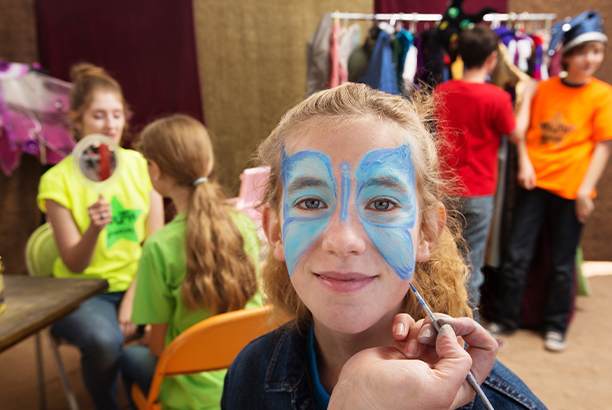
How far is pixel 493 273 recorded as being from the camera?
2.58 meters

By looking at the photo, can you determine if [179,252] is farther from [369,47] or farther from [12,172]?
[12,172]

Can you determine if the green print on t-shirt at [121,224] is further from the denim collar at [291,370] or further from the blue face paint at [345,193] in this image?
the blue face paint at [345,193]

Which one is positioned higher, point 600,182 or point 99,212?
point 99,212

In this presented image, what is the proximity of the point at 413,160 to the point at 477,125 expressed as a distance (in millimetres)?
1563

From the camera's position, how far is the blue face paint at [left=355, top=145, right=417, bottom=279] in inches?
25.0

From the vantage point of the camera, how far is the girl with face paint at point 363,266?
54 cm

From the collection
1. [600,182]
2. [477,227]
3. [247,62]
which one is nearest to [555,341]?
[477,227]

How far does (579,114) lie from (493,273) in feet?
3.29

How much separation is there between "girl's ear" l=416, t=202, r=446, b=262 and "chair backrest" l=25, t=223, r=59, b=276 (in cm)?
161

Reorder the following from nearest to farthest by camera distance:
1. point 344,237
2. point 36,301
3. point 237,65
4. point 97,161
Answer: point 344,237
point 36,301
point 97,161
point 237,65

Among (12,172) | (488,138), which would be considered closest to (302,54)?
(488,138)

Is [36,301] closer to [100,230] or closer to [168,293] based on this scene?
[168,293]

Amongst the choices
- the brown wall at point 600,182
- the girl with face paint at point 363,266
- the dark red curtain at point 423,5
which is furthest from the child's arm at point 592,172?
the girl with face paint at point 363,266

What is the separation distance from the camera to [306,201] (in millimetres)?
672
